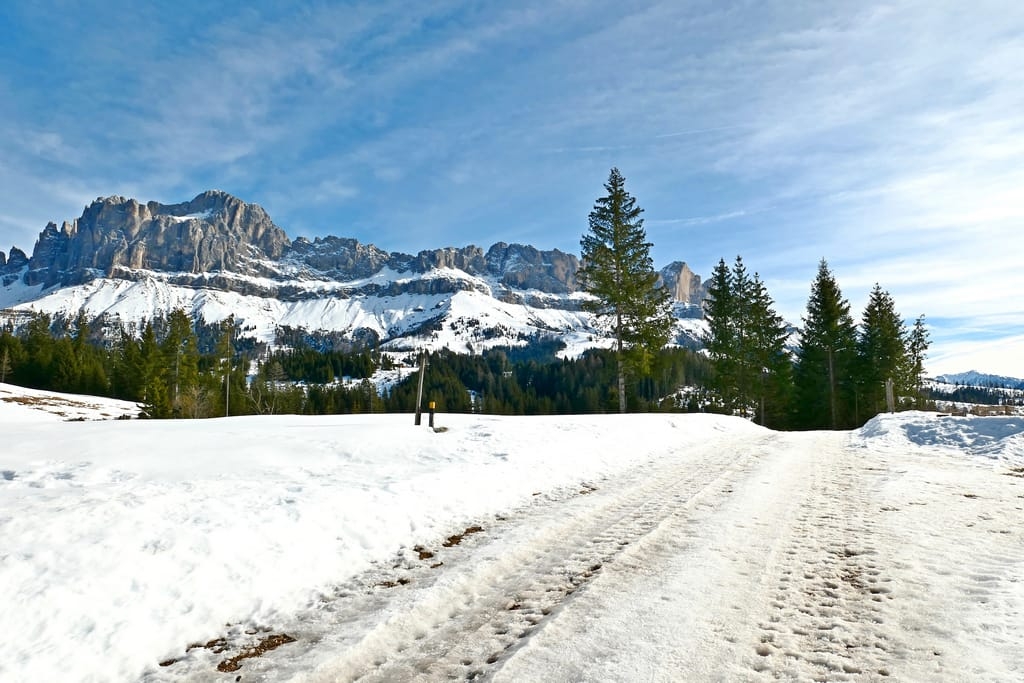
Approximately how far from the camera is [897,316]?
43.5 metres

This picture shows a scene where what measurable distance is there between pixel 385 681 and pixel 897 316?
52.0 metres

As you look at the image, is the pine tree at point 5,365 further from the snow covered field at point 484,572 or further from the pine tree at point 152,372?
the snow covered field at point 484,572

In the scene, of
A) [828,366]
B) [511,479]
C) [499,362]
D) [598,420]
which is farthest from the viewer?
[499,362]

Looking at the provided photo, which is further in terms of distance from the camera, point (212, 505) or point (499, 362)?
point (499, 362)

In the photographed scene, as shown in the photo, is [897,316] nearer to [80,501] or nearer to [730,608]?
[730,608]

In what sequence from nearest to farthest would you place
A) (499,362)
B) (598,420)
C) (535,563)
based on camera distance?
1. (535,563)
2. (598,420)
3. (499,362)

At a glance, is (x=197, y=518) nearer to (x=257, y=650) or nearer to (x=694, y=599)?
(x=257, y=650)

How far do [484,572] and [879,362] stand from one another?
4362 cm

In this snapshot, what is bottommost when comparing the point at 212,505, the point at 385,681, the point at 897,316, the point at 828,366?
the point at 385,681

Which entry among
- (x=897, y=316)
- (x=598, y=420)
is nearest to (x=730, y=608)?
(x=598, y=420)

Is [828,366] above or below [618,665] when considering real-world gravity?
above

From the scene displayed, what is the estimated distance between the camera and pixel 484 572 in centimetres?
541

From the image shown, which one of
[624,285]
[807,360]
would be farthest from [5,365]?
[807,360]

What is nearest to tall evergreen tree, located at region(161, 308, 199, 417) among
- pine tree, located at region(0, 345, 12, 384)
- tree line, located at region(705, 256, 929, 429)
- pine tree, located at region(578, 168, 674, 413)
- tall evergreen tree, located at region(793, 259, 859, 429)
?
pine tree, located at region(0, 345, 12, 384)
